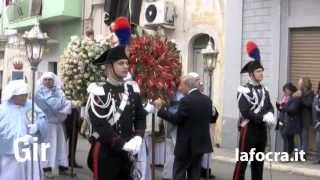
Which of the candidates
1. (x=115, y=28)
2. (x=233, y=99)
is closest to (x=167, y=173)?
(x=115, y=28)

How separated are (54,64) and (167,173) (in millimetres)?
17254

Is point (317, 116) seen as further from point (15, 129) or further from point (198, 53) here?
point (15, 129)

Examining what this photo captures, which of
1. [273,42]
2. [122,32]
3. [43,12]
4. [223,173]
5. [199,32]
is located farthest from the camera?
[43,12]

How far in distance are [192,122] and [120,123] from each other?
114 inches

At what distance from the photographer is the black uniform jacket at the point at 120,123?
20.0 ft

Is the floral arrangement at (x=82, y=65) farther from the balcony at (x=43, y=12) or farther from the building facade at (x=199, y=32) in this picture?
the balcony at (x=43, y=12)

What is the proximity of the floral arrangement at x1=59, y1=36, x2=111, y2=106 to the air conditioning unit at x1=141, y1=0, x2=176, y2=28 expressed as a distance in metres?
8.44

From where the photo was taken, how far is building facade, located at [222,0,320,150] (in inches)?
608

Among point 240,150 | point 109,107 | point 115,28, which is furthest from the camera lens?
point 240,150

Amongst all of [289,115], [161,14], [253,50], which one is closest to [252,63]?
[253,50]

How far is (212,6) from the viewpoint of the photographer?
1803cm

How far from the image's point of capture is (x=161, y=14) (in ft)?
62.3

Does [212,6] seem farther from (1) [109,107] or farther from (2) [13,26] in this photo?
(2) [13,26]

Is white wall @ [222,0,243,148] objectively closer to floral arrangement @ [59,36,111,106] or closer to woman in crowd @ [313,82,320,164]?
woman in crowd @ [313,82,320,164]
